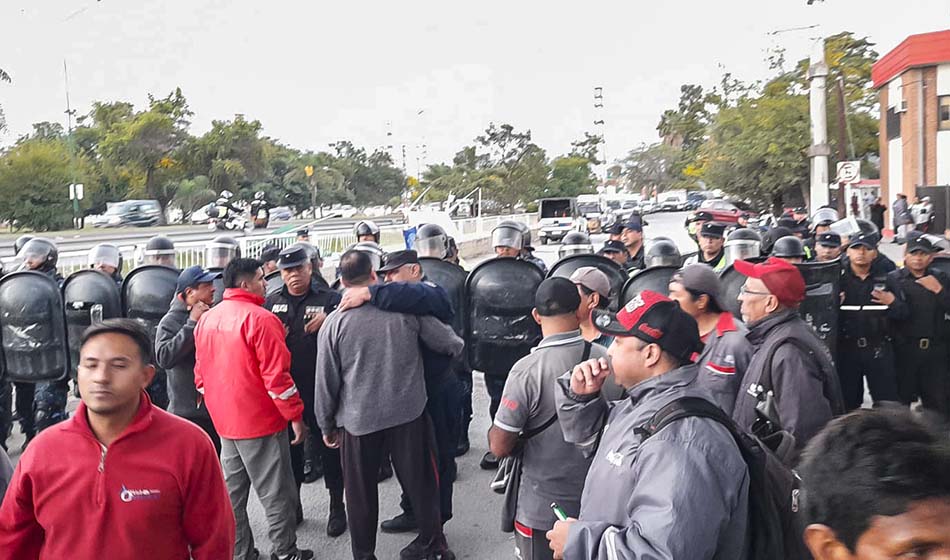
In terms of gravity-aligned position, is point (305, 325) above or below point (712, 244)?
below

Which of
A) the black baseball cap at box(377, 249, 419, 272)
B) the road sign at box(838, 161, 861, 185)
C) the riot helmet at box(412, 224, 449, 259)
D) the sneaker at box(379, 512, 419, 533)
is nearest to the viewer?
the sneaker at box(379, 512, 419, 533)

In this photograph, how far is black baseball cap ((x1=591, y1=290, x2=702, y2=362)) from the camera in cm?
271

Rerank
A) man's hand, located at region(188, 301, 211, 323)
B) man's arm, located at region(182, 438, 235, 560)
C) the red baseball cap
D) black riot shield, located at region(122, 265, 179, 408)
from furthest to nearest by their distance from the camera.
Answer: black riot shield, located at region(122, 265, 179, 408) < man's hand, located at region(188, 301, 211, 323) < the red baseball cap < man's arm, located at region(182, 438, 235, 560)

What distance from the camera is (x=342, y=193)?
73.1 meters

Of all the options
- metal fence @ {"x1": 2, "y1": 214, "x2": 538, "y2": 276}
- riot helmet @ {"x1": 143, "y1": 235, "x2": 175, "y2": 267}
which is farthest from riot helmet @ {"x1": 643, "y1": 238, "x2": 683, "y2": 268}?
metal fence @ {"x1": 2, "y1": 214, "x2": 538, "y2": 276}

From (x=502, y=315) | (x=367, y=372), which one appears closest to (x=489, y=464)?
(x=502, y=315)

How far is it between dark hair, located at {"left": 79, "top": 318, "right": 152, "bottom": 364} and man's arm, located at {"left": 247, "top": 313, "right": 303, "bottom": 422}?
154cm

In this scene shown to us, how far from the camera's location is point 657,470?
7.45ft

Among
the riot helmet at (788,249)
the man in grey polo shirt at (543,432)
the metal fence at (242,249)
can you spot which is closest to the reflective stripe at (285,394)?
the man in grey polo shirt at (543,432)

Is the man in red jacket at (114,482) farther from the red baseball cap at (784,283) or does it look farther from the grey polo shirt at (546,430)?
the red baseball cap at (784,283)

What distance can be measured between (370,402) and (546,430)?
4.78 ft

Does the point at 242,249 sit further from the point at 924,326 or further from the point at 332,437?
the point at 924,326

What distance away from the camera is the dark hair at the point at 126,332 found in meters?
2.96

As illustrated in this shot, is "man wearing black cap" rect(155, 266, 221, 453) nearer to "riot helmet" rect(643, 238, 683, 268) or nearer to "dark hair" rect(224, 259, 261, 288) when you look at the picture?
"dark hair" rect(224, 259, 261, 288)
